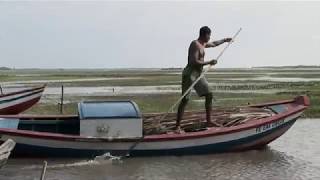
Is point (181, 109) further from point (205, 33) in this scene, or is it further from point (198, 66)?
point (205, 33)

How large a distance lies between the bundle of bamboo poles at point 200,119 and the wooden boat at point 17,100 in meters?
5.99

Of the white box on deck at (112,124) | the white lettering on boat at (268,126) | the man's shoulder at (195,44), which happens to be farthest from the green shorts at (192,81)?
the white lettering on boat at (268,126)

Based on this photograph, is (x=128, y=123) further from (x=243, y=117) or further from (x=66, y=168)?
(x=243, y=117)

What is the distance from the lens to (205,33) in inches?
478

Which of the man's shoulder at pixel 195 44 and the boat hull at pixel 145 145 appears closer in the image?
the boat hull at pixel 145 145

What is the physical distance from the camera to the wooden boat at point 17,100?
57.4 feet

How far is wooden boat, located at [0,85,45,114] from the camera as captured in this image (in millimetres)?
17484

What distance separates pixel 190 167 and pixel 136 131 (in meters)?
1.34

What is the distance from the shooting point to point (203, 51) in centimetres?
1227

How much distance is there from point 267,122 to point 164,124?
232 cm

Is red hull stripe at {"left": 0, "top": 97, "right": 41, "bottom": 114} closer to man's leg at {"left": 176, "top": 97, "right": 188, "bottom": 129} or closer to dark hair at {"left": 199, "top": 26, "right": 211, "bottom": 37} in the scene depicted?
man's leg at {"left": 176, "top": 97, "right": 188, "bottom": 129}

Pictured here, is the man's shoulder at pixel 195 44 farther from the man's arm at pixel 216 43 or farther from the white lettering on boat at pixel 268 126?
the white lettering on boat at pixel 268 126

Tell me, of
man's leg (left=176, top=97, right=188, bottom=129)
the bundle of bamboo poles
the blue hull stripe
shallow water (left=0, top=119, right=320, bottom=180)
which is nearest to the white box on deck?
the blue hull stripe

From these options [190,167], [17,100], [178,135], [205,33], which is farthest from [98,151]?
[17,100]
